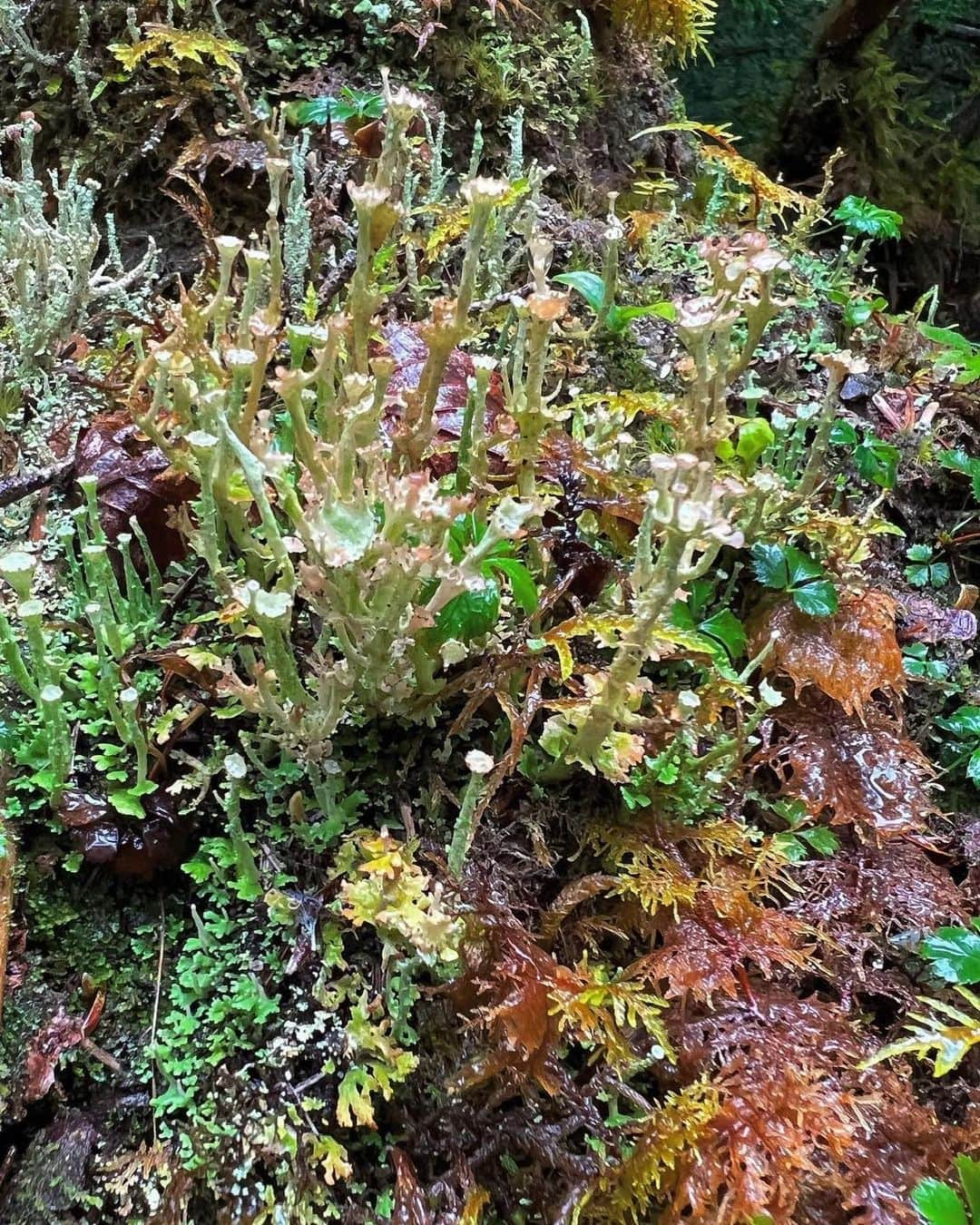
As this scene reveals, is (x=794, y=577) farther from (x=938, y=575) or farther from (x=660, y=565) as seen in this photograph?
(x=660, y=565)

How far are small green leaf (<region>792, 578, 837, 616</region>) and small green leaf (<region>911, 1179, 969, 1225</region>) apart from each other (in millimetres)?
791

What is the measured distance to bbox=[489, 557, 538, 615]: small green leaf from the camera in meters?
1.18

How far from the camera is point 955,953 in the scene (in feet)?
4.03

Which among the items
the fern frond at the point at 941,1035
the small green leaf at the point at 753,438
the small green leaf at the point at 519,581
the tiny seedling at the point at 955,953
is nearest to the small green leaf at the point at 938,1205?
the fern frond at the point at 941,1035

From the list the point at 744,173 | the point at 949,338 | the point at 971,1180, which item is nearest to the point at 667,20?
the point at 744,173

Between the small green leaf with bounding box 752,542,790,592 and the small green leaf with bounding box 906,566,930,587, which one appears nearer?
the small green leaf with bounding box 752,542,790,592

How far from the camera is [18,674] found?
1.15 meters

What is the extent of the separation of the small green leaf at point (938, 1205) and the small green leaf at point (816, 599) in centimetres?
79

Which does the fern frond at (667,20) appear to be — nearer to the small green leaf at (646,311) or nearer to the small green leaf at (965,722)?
the small green leaf at (646,311)

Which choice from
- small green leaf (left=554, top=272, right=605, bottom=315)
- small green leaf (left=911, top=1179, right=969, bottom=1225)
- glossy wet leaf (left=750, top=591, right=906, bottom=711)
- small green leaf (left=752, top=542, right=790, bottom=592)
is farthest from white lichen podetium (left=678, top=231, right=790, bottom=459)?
small green leaf (left=911, top=1179, right=969, bottom=1225)

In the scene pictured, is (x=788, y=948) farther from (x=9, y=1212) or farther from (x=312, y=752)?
(x=9, y=1212)

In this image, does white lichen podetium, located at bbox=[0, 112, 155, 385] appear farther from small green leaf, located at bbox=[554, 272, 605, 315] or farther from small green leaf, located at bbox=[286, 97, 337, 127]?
small green leaf, located at bbox=[554, 272, 605, 315]

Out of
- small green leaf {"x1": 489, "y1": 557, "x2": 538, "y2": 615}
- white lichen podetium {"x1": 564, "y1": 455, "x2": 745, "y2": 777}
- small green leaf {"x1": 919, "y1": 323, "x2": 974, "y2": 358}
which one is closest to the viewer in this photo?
white lichen podetium {"x1": 564, "y1": 455, "x2": 745, "y2": 777}

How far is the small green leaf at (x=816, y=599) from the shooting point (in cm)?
145
